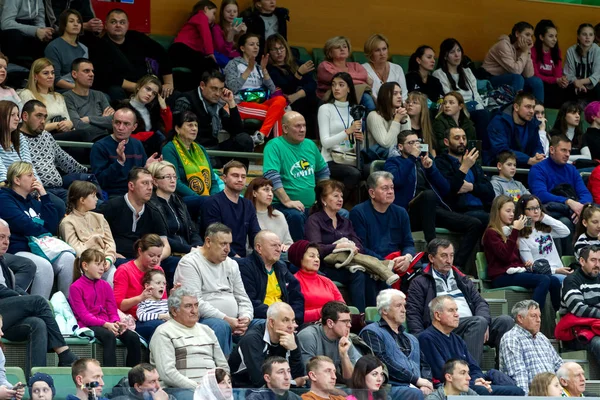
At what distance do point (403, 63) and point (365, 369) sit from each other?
642cm

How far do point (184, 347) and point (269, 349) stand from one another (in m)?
0.55

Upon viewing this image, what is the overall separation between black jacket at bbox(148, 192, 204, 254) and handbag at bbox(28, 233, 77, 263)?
36.9 inches

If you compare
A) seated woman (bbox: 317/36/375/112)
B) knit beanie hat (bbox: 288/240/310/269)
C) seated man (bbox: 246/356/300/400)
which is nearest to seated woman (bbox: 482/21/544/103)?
seated woman (bbox: 317/36/375/112)

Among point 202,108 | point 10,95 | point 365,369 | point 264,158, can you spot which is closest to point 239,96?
point 202,108

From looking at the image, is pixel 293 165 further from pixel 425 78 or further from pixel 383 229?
pixel 425 78

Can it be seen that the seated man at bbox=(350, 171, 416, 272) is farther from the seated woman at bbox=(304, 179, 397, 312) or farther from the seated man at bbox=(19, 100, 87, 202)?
the seated man at bbox=(19, 100, 87, 202)

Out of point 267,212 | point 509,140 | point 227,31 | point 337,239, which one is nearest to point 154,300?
point 267,212

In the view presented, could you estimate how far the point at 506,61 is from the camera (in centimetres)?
1398

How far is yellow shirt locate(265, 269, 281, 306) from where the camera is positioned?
9.20m

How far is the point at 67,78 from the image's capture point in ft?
37.3

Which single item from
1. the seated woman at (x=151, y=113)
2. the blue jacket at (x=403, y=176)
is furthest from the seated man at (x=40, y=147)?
the blue jacket at (x=403, y=176)

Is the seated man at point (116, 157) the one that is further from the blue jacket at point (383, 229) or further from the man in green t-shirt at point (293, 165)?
the blue jacket at point (383, 229)

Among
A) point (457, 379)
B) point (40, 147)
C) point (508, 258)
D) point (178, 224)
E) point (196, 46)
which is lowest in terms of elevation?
point (508, 258)

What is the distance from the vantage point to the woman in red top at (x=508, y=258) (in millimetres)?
10555
